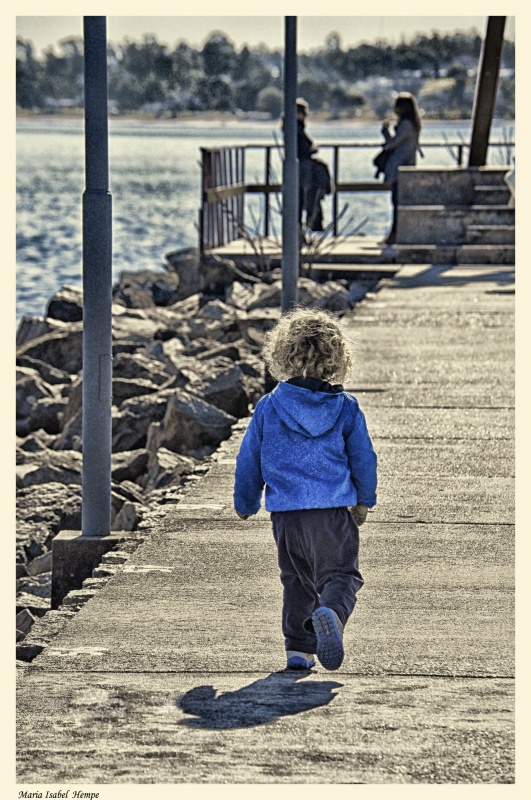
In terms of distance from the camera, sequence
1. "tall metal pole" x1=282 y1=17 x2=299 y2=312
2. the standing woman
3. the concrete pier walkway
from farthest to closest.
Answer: the standing woman → "tall metal pole" x1=282 y1=17 x2=299 y2=312 → the concrete pier walkway

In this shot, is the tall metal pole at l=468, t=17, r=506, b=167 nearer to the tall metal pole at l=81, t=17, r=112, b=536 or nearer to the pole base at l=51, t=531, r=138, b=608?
the tall metal pole at l=81, t=17, r=112, b=536

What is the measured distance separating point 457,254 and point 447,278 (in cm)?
223

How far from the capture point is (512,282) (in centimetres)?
1789

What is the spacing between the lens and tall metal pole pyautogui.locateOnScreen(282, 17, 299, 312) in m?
10.6

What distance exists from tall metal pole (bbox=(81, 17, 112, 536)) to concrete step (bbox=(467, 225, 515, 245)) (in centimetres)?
1498

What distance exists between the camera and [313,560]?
5.00 meters

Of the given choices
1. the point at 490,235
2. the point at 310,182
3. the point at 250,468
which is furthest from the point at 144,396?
the point at 490,235

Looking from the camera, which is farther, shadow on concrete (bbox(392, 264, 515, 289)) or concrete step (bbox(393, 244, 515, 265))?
→ concrete step (bbox(393, 244, 515, 265))

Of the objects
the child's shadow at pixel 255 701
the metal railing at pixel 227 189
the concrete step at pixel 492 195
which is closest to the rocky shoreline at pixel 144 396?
the metal railing at pixel 227 189

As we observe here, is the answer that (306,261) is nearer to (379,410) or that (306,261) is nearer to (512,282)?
(512,282)

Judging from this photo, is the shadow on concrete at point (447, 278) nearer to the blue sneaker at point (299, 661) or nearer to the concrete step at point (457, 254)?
the concrete step at point (457, 254)

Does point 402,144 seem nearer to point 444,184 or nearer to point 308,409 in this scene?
point 444,184

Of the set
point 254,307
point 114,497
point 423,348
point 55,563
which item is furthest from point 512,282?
point 55,563
